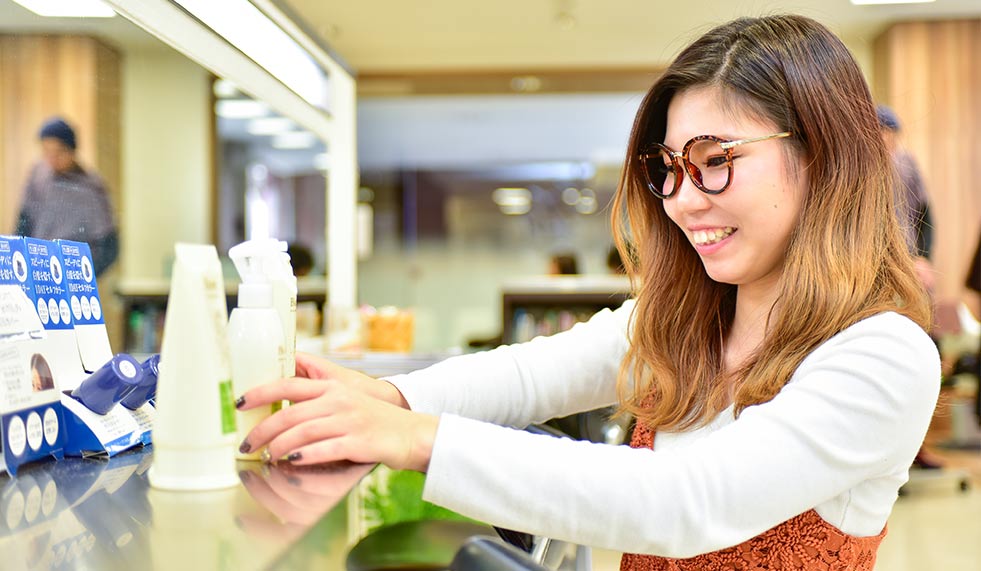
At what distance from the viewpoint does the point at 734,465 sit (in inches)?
34.8

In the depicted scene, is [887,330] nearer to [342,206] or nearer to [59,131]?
[342,206]

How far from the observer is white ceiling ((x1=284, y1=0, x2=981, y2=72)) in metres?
6.55

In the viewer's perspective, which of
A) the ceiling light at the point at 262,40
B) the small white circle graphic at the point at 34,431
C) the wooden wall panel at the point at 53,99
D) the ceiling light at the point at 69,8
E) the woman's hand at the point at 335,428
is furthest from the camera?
the wooden wall panel at the point at 53,99

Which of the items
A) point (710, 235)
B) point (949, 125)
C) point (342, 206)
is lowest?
point (710, 235)

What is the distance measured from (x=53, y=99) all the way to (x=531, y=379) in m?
4.29

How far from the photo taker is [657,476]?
875mm

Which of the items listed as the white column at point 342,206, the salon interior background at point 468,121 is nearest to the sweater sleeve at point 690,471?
the salon interior background at point 468,121

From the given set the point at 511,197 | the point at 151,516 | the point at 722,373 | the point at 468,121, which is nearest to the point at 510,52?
the point at 468,121

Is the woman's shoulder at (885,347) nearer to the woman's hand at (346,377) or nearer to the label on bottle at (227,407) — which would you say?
the woman's hand at (346,377)

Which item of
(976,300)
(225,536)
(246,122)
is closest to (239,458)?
(225,536)

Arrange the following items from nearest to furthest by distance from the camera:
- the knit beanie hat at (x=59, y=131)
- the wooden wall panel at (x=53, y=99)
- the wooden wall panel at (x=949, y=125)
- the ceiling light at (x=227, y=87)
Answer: the ceiling light at (x=227, y=87) < the wooden wall panel at (x=53, y=99) < the knit beanie hat at (x=59, y=131) < the wooden wall panel at (x=949, y=125)

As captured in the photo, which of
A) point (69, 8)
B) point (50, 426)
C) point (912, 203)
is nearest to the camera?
point (50, 426)

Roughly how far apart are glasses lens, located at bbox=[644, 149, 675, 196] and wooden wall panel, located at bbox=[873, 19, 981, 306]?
624 cm

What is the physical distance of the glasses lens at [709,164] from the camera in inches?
44.9
